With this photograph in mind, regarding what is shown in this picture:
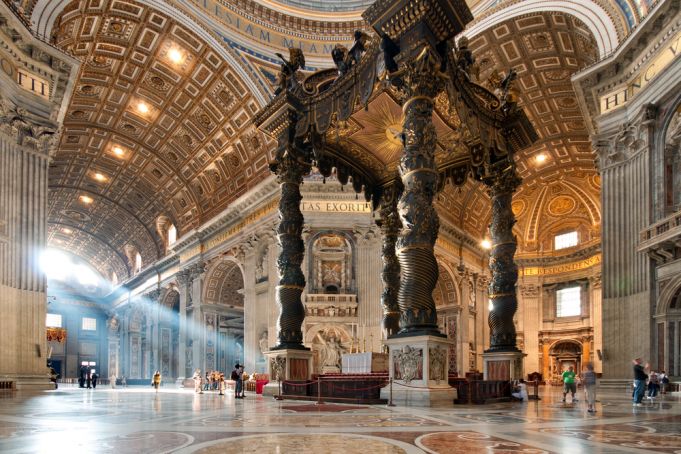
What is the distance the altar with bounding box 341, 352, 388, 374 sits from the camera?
12.5 meters

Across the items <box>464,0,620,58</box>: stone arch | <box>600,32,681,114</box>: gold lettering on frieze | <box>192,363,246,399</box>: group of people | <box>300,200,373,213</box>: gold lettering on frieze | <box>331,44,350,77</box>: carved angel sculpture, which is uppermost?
<box>464,0,620,58</box>: stone arch

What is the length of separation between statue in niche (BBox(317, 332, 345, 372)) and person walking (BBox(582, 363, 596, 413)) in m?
13.2

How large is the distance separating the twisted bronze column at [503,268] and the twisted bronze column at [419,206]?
3155 mm

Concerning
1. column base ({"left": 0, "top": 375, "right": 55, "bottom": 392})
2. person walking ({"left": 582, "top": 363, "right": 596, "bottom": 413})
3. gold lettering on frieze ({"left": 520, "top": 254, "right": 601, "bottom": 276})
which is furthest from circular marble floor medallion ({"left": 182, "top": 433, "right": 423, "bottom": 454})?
gold lettering on frieze ({"left": 520, "top": 254, "right": 601, "bottom": 276})

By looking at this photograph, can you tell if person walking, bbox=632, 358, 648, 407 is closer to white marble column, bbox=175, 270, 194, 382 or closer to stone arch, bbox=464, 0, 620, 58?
stone arch, bbox=464, 0, 620, 58

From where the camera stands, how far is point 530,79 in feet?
73.3

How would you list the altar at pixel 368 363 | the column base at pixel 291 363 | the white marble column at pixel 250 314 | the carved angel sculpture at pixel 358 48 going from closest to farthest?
1. the carved angel sculpture at pixel 358 48
2. the column base at pixel 291 363
3. the altar at pixel 368 363
4. the white marble column at pixel 250 314

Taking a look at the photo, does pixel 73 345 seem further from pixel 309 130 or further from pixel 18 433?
pixel 18 433

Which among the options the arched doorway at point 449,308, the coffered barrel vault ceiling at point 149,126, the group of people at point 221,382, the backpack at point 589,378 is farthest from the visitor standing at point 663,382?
the coffered barrel vault ceiling at point 149,126

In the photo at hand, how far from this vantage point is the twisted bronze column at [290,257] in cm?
1087

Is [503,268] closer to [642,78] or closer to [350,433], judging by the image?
[350,433]

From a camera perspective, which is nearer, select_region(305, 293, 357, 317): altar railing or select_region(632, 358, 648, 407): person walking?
select_region(632, 358, 648, 407): person walking

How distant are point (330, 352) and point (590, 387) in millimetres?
13864

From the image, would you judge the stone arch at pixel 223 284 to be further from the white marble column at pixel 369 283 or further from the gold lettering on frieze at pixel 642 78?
the gold lettering on frieze at pixel 642 78
